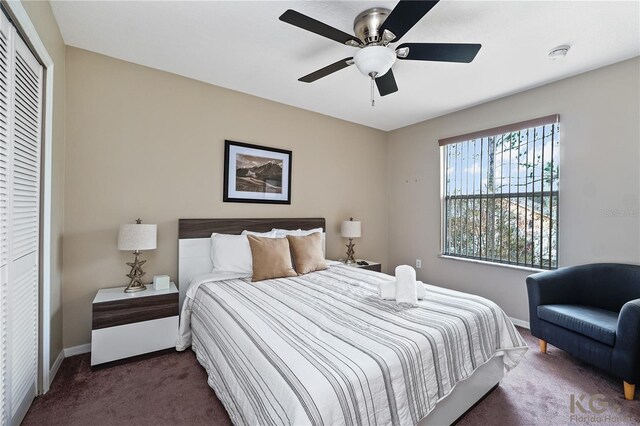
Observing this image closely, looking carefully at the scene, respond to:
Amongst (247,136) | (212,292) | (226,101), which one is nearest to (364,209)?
(247,136)

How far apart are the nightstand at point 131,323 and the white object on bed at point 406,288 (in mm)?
1887

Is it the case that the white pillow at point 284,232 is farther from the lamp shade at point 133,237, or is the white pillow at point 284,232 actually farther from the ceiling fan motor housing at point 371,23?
the ceiling fan motor housing at point 371,23

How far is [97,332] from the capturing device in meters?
2.23

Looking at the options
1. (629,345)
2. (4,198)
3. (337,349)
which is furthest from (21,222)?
(629,345)

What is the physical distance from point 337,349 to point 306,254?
1789 mm

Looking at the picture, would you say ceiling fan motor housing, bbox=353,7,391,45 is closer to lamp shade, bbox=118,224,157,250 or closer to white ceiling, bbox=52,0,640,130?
white ceiling, bbox=52,0,640,130

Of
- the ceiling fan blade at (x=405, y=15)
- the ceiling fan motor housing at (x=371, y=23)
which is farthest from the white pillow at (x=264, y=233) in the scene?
the ceiling fan blade at (x=405, y=15)

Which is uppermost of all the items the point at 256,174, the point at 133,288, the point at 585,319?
the point at 256,174

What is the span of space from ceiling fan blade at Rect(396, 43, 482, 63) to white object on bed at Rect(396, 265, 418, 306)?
149 centimetres

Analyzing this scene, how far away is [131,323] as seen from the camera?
2.35 m

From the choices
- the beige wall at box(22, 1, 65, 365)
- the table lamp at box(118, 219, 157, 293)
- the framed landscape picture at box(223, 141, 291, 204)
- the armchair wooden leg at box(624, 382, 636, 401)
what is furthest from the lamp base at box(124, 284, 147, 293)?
the armchair wooden leg at box(624, 382, 636, 401)

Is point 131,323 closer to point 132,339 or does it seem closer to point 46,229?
point 132,339

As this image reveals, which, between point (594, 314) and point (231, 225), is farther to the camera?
point (231, 225)

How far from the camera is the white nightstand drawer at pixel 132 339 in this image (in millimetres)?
2238
